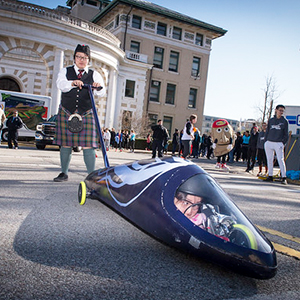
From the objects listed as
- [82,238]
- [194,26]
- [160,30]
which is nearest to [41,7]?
[160,30]

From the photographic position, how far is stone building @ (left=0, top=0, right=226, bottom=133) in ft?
78.9

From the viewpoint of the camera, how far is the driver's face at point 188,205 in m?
2.50

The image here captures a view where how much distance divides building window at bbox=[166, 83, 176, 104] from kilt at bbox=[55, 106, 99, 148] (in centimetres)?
3544

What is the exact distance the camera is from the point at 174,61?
40000 mm

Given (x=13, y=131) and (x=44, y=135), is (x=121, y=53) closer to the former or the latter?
(x=44, y=135)

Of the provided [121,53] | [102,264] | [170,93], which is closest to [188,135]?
[102,264]

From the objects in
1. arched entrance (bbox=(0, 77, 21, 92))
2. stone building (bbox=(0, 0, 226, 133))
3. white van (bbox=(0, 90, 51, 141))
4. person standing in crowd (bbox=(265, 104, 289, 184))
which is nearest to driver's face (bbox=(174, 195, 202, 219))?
person standing in crowd (bbox=(265, 104, 289, 184))

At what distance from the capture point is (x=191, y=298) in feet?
6.20

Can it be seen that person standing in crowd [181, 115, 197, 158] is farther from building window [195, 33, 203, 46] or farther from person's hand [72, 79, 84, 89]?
building window [195, 33, 203, 46]

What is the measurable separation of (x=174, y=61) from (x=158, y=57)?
7.13 feet

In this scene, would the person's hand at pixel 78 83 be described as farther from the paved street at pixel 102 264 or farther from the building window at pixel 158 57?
the building window at pixel 158 57

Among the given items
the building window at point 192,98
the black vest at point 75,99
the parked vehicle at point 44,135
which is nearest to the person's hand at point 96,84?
the black vest at point 75,99

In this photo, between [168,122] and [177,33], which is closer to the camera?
[177,33]

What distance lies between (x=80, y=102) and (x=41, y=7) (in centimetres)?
2179
